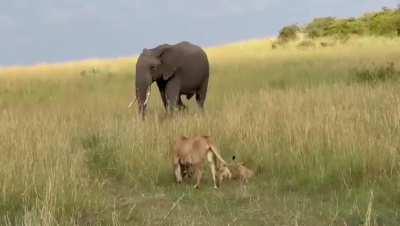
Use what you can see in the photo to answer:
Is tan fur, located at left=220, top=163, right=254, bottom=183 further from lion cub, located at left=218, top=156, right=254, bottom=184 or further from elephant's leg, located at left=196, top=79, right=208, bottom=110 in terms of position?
elephant's leg, located at left=196, top=79, right=208, bottom=110

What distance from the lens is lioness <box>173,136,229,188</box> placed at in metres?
6.89

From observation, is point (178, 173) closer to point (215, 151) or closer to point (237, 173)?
point (215, 151)

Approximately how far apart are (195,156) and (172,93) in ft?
18.1

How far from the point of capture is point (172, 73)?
12547mm

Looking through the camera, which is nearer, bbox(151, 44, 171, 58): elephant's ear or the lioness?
the lioness

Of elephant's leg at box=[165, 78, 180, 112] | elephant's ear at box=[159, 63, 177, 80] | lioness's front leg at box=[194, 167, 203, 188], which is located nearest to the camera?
lioness's front leg at box=[194, 167, 203, 188]

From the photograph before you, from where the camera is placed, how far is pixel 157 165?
731 centimetres

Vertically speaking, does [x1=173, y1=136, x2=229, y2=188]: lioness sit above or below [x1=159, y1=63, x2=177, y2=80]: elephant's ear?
below

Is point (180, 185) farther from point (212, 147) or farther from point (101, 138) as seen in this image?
point (101, 138)

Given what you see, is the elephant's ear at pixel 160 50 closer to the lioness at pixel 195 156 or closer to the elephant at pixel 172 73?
the elephant at pixel 172 73

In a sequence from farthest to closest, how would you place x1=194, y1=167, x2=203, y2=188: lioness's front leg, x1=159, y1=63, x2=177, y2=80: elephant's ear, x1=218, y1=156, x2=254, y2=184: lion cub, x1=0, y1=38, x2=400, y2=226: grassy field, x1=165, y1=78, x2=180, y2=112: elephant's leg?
x1=159, y1=63, x2=177, y2=80: elephant's ear → x1=165, y1=78, x2=180, y2=112: elephant's leg → x1=218, y1=156, x2=254, y2=184: lion cub → x1=194, y1=167, x2=203, y2=188: lioness's front leg → x1=0, y1=38, x2=400, y2=226: grassy field

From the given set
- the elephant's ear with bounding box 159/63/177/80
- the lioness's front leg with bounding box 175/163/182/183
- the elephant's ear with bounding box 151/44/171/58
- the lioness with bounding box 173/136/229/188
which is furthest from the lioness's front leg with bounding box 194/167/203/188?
the elephant's ear with bounding box 151/44/171/58

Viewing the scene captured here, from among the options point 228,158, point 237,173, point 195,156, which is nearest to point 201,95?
point 228,158

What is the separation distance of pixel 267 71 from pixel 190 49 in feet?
24.1
